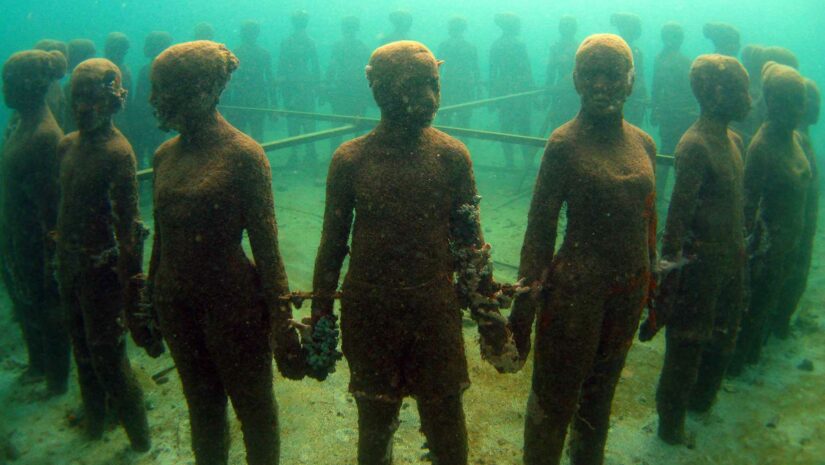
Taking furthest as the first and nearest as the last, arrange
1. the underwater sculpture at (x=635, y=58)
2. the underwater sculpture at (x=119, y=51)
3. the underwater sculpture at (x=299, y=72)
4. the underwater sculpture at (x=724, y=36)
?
the underwater sculpture at (x=299, y=72), the underwater sculpture at (x=635, y=58), the underwater sculpture at (x=119, y=51), the underwater sculpture at (x=724, y=36)

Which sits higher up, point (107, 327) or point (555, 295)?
point (555, 295)

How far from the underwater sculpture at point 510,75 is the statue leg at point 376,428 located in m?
11.5

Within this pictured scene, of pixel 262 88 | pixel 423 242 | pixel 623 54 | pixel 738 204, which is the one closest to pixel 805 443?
pixel 738 204

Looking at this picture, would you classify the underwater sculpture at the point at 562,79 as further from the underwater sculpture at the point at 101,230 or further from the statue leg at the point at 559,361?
the underwater sculpture at the point at 101,230

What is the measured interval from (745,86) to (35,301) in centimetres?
530

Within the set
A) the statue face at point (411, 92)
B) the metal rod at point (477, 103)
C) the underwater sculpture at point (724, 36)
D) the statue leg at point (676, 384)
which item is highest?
the underwater sculpture at point (724, 36)

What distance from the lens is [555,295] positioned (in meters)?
2.54

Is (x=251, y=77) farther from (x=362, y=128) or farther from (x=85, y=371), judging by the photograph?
(x=85, y=371)

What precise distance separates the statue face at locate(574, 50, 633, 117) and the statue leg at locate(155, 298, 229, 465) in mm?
2081

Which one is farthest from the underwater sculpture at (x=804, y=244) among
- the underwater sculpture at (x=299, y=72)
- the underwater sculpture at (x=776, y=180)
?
the underwater sculpture at (x=299, y=72)

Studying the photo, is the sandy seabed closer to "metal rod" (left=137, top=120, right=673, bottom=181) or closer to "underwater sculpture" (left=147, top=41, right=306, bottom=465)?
"underwater sculpture" (left=147, top=41, right=306, bottom=465)

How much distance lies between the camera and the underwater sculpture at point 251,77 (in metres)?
13.0

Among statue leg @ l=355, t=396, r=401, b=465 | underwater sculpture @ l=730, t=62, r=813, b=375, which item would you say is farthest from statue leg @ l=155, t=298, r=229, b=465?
underwater sculpture @ l=730, t=62, r=813, b=375

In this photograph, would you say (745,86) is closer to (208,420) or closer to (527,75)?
(208,420)
